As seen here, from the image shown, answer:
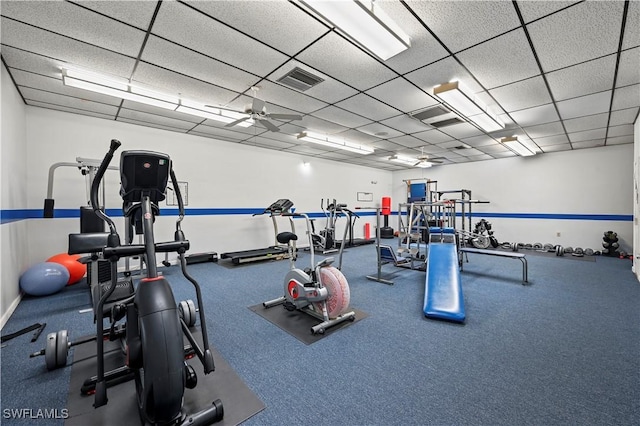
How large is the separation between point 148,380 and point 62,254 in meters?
4.43

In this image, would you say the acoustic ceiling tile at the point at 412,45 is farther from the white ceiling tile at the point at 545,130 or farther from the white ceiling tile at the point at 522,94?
the white ceiling tile at the point at 545,130

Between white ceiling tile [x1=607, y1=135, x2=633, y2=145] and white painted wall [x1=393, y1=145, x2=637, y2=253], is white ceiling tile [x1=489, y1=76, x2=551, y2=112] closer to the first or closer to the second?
white ceiling tile [x1=607, y1=135, x2=633, y2=145]

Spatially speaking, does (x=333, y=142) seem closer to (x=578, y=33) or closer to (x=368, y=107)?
(x=368, y=107)

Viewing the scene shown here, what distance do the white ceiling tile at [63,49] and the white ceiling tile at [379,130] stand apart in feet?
13.1

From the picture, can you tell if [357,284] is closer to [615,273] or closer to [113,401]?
[113,401]

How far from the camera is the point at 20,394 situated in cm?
186

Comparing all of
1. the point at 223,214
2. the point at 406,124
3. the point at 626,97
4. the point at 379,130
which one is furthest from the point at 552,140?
the point at 223,214

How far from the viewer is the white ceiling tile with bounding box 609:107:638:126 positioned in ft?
14.6

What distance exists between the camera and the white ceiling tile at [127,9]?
2.17m

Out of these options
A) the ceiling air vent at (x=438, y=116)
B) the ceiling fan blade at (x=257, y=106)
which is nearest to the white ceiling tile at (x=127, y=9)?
the ceiling fan blade at (x=257, y=106)

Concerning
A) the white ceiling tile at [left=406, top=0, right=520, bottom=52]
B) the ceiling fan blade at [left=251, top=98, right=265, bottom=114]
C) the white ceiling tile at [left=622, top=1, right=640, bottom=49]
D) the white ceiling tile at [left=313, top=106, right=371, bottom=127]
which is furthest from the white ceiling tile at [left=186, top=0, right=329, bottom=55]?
the white ceiling tile at [left=622, top=1, right=640, bottom=49]

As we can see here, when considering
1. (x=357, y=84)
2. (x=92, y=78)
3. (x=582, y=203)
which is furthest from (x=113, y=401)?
(x=582, y=203)

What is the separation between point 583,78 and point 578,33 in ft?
4.03

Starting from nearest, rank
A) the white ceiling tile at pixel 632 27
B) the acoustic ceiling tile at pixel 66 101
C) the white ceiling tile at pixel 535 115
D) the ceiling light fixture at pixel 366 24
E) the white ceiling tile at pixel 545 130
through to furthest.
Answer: the ceiling light fixture at pixel 366 24, the white ceiling tile at pixel 632 27, the acoustic ceiling tile at pixel 66 101, the white ceiling tile at pixel 535 115, the white ceiling tile at pixel 545 130
